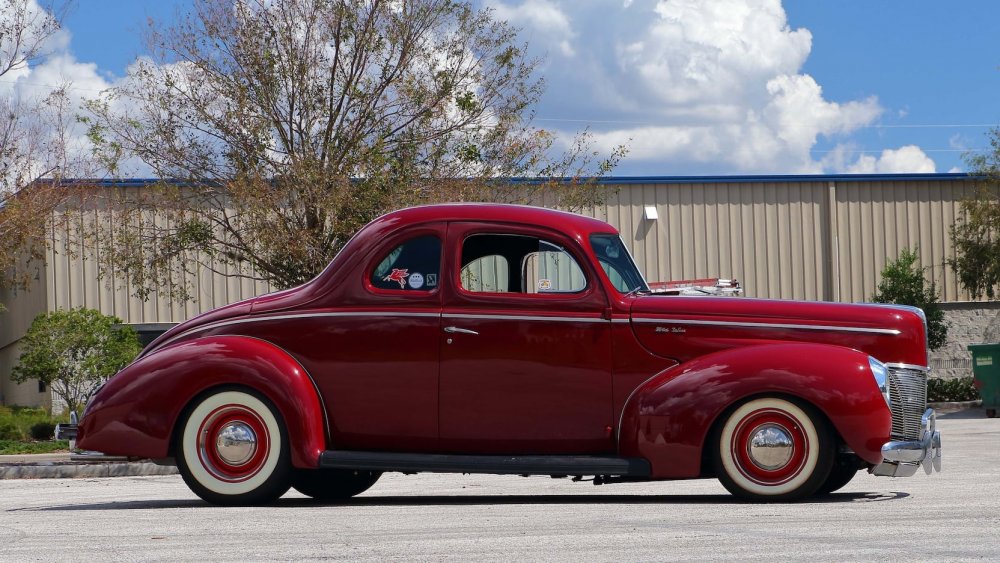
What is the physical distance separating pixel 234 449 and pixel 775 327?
3.57m

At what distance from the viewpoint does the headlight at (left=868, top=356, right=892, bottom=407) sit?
7.57 metres

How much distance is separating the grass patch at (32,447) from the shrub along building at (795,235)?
11736 millimetres

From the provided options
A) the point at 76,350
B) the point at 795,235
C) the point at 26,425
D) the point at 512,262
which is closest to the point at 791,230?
the point at 795,235

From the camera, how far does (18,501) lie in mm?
10633

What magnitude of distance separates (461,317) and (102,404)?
8.31 feet

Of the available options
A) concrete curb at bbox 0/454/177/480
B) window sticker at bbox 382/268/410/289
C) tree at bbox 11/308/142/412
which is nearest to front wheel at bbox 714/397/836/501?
window sticker at bbox 382/268/410/289

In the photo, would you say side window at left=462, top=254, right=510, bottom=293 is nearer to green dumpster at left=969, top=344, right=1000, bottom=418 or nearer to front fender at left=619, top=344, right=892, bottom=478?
front fender at left=619, top=344, right=892, bottom=478

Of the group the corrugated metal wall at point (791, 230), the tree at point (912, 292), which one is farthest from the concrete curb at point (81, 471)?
the tree at point (912, 292)

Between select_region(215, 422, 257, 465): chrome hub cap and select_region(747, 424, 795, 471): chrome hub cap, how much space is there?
10.5ft

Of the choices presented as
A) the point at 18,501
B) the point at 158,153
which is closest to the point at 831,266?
the point at 158,153

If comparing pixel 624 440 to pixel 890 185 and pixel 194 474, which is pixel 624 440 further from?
pixel 890 185

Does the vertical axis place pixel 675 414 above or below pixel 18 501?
above

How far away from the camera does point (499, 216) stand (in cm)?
837

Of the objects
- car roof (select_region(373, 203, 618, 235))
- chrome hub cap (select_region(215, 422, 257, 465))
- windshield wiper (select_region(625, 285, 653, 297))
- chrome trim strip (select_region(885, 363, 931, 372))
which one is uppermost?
car roof (select_region(373, 203, 618, 235))
